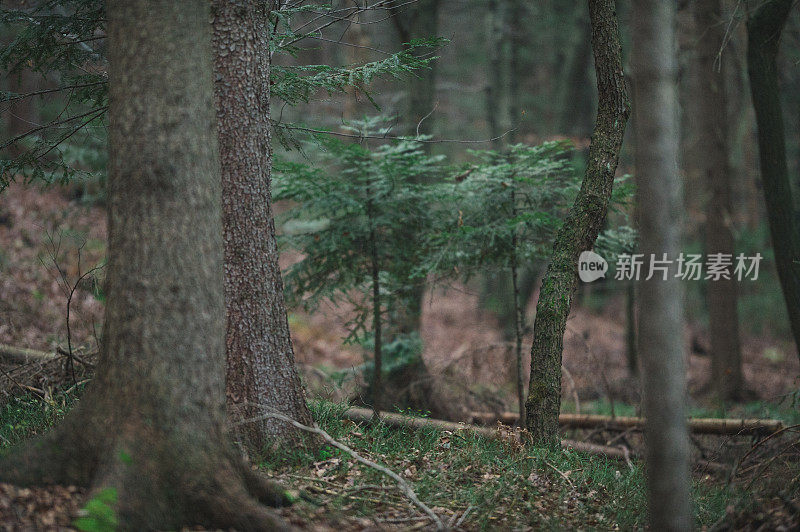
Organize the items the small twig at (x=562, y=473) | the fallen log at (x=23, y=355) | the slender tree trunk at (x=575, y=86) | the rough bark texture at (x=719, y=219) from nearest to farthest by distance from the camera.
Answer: the small twig at (x=562, y=473)
the fallen log at (x=23, y=355)
the rough bark texture at (x=719, y=219)
the slender tree trunk at (x=575, y=86)

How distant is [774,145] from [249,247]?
668cm

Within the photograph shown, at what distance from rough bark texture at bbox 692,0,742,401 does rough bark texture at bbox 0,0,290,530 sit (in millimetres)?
10772

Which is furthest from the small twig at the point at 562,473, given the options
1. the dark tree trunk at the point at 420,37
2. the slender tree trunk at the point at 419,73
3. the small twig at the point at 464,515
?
the dark tree trunk at the point at 420,37

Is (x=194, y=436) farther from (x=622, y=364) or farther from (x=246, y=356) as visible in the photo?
(x=622, y=364)

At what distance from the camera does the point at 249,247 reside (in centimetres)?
419

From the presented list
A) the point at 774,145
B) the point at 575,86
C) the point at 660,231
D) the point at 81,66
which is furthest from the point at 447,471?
the point at 575,86

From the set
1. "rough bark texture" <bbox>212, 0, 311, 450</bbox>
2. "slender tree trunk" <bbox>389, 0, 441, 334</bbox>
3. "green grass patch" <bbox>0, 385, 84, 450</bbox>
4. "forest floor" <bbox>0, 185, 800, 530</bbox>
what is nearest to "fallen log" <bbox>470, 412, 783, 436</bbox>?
"forest floor" <bbox>0, 185, 800, 530</bbox>

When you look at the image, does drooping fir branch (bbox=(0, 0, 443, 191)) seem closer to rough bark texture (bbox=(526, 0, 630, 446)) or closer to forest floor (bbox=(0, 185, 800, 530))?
forest floor (bbox=(0, 185, 800, 530))

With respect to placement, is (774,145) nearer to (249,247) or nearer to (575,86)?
(249,247)

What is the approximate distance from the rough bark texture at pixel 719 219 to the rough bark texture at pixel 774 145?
4281 mm

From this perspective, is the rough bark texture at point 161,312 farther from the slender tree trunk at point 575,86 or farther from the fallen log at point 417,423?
the slender tree trunk at point 575,86

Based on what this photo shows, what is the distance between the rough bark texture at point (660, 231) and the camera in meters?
3.05

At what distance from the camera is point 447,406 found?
825cm

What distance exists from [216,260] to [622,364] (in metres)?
12.8
